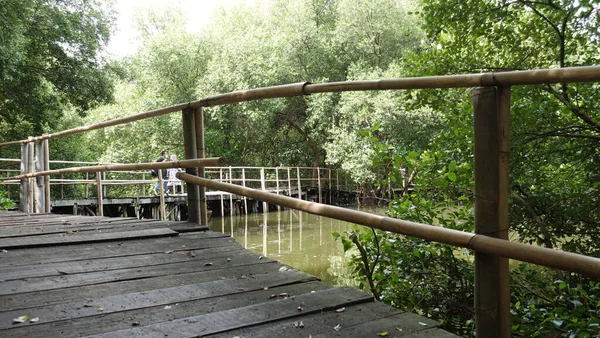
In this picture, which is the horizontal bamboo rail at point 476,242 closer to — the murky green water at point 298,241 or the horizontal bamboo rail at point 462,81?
the horizontal bamboo rail at point 462,81

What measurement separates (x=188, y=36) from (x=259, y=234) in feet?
50.1

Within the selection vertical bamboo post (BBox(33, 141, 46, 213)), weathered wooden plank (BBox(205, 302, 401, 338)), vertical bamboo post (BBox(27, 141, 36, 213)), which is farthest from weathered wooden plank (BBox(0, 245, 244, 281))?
vertical bamboo post (BBox(27, 141, 36, 213))

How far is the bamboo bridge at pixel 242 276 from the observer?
1366mm

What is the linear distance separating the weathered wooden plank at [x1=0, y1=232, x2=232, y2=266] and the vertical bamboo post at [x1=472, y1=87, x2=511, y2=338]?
1648 millimetres

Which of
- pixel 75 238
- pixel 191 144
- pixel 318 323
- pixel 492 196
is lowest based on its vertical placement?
pixel 318 323

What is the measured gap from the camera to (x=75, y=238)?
9.20 ft

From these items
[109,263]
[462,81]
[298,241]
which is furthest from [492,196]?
[298,241]

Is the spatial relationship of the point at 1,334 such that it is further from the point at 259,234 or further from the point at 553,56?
the point at 259,234

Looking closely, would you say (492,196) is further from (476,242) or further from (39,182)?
(39,182)

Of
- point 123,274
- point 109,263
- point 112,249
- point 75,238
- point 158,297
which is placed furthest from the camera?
point 75,238

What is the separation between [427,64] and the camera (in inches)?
272

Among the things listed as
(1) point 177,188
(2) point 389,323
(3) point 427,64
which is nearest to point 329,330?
(2) point 389,323

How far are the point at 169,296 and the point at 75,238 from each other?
1.21 m

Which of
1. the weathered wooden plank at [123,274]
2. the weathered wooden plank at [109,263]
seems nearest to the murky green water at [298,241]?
the weathered wooden plank at [109,263]
